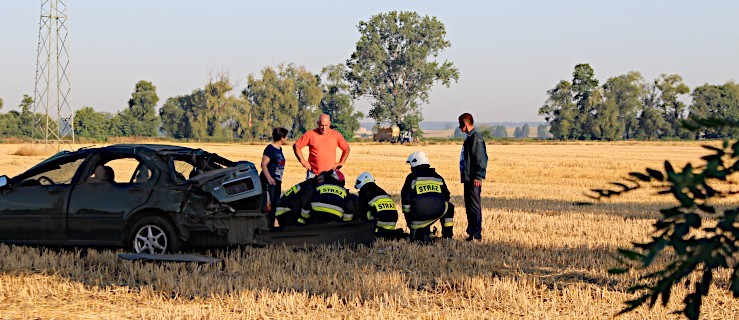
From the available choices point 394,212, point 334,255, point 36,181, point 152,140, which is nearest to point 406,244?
point 394,212

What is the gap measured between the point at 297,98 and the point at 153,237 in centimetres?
10534

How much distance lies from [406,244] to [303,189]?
1474 mm

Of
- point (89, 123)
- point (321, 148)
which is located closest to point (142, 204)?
point (321, 148)

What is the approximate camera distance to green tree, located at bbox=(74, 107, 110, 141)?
349 ft

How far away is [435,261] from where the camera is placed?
33.2ft

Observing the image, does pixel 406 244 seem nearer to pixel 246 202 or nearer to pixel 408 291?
pixel 246 202

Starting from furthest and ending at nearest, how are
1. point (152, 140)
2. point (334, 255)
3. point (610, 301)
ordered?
point (152, 140), point (334, 255), point (610, 301)

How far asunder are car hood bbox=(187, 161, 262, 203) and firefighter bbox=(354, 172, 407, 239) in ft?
5.59

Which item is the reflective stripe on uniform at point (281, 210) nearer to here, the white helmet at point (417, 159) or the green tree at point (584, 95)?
the white helmet at point (417, 159)

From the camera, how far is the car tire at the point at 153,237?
9977mm

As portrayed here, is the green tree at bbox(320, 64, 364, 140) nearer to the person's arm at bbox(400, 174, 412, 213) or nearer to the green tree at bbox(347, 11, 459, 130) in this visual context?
the green tree at bbox(347, 11, 459, 130)

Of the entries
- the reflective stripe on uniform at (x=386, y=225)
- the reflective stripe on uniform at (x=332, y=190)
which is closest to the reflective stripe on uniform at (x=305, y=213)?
the reflective stripe on uniform at (x=332, y=190)

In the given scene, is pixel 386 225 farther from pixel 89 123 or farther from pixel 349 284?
pixel 89 123

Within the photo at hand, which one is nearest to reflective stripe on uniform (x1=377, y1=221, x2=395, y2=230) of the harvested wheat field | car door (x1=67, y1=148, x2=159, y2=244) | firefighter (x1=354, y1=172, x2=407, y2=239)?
firefighter (x1=354, y1=172, x2=407, y2=239)
